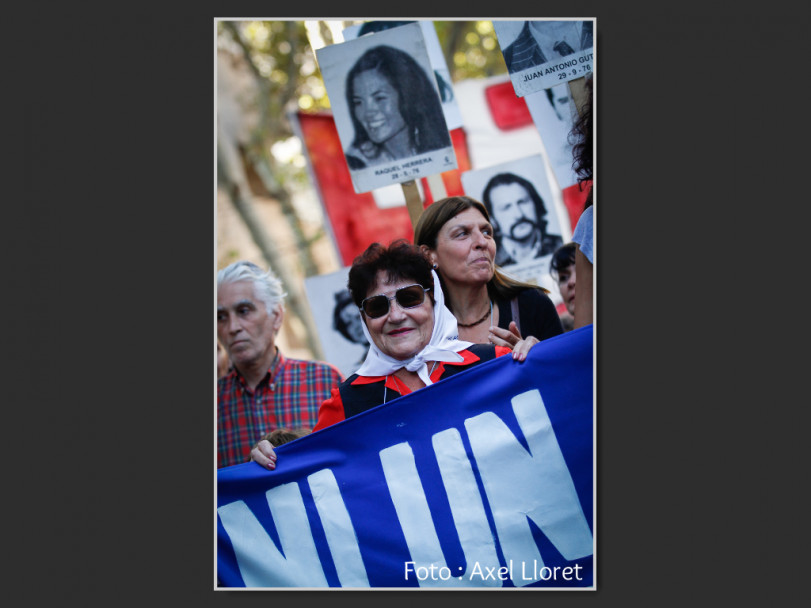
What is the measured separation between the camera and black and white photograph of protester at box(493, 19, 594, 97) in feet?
12.3

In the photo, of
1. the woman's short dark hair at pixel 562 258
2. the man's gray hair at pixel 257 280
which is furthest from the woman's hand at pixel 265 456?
the woman's short dark hair at pixel 562 258

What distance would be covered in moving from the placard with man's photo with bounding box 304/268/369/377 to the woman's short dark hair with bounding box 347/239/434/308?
1352mm

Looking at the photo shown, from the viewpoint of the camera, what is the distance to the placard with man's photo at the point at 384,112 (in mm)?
4117

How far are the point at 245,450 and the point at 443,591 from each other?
54.4 inches

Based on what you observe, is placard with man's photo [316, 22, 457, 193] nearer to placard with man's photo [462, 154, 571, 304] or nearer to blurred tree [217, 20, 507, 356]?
placard with man's photo [462, 154, 571, 304]

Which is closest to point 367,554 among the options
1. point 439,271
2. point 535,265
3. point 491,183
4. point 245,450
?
point 245,450

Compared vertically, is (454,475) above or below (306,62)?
below

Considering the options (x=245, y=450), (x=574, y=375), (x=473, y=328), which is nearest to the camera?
(x=574, y=375)

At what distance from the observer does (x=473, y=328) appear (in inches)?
148

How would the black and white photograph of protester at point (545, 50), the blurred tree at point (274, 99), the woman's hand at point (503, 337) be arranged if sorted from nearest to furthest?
the woman's hand at point (503, 337)
the black and white photograph of protester at point (545, 50)
the blurred tree at point (274, 99)

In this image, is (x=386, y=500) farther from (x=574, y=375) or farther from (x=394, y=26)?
(x=394, y=26)

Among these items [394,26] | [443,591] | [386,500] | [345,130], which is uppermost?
[394,26]

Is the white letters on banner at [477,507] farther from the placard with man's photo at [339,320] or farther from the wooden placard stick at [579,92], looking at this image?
the wooden placard stick at [579,92]

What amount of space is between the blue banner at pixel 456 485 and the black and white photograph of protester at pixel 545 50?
1.32 metres
